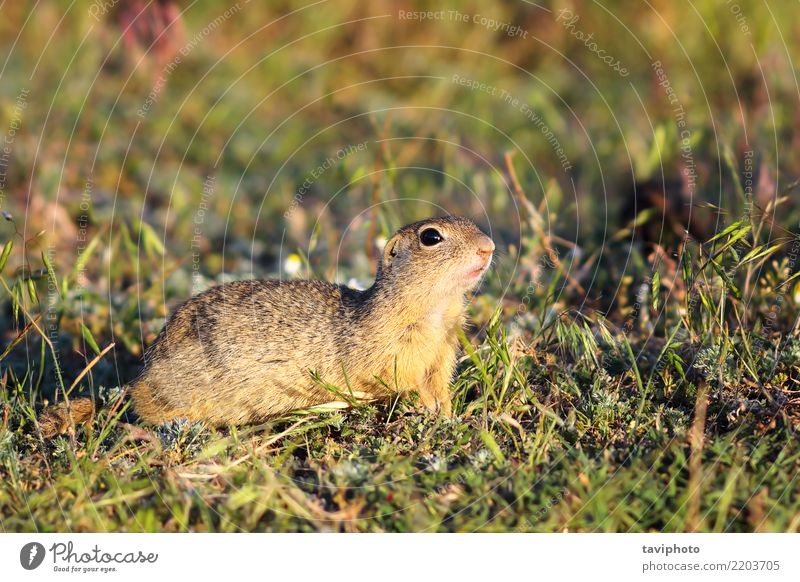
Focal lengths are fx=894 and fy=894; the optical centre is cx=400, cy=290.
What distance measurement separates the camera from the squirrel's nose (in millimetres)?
4527

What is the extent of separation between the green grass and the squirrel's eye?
1.83ft

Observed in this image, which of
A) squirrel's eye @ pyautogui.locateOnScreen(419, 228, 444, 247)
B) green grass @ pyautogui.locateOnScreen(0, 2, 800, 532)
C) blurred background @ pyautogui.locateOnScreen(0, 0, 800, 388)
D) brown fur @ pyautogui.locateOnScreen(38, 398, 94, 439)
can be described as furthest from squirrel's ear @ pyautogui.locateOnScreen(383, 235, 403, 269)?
brown fur @ pyautogui.locateOnScreen(38, 398, 94, 439)

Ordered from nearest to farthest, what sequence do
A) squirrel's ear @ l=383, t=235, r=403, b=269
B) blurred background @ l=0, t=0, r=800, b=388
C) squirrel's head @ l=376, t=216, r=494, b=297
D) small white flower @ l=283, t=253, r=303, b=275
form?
1. squirrel's head @ l=376, t=216, r=494, b=297
2. squirrel's ear @ l=383, t=235, r=403, b=269
3. small white flower @ l=283, t=253, r=303, b=275
4. blurred background @ l=0, t=0, r=800, b=388

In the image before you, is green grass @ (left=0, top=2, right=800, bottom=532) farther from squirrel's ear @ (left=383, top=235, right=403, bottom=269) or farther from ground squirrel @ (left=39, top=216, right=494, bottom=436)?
squirrel's ear @ (left=383, top=235, right=403, bottom=269)

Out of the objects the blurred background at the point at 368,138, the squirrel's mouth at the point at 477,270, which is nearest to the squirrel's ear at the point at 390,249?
the squirrel's mouth at the point at 477,270

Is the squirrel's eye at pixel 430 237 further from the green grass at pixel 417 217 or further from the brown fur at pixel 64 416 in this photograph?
the brown fur at pixel 64 416

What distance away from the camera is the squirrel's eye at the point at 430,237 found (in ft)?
15.2

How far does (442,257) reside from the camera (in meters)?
4.60

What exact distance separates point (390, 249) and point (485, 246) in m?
0.58

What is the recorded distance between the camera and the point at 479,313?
5.65 m

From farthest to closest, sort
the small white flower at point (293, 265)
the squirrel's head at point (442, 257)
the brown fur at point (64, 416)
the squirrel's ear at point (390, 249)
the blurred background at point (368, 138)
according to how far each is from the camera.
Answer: the blurred background at point (368, 138) < the small white flower at point (293, 265) < the squirrel's ear at point (390, 249) < the squirrel's head at point (442, 257) < the brown fur at point (64, 416)

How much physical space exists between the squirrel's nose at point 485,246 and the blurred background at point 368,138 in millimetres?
1085
